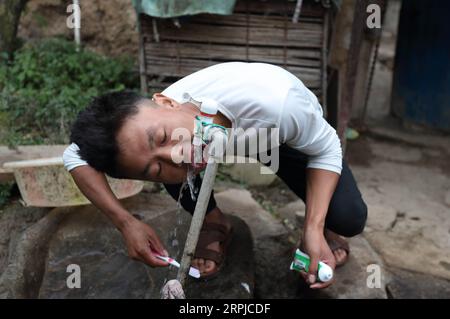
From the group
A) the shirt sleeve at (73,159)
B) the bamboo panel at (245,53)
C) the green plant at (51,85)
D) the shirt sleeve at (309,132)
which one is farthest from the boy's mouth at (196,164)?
the bamboo panel at (245,53)

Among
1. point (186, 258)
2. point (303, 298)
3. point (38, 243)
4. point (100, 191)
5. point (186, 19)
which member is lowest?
point (303, 298)

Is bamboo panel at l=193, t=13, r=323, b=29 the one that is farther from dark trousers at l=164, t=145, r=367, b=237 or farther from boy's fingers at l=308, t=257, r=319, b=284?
boy's fingers at l=308, t=257, r=319, b=284

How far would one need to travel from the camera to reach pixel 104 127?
1.66m

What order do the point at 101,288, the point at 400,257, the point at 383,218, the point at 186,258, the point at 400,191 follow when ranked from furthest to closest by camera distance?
the point at 400,191, the point at 383,218, the point at 400,257, the point at 101,288, the point at 186,258

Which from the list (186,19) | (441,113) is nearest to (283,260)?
(186,19)

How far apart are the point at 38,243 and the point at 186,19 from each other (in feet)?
7.14

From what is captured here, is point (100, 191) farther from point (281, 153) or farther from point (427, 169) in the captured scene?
point (427, 169)

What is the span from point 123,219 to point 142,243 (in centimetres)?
13

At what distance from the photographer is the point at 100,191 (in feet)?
6.40

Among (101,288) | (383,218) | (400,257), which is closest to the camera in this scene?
(101,288)

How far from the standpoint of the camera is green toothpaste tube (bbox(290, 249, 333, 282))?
1.82 metres

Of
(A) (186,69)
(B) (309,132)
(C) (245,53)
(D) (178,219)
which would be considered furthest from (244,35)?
(B) (309,132)

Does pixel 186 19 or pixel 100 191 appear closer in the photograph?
pixel 100 191

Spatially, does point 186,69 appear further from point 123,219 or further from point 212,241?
point 123,219
